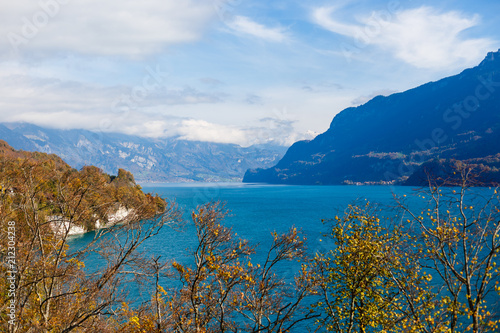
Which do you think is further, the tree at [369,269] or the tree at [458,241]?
the tree at [369,269]

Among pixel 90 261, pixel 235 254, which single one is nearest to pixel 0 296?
pixel 235 254

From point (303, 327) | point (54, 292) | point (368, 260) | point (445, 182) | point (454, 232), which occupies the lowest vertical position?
point (303, 327)

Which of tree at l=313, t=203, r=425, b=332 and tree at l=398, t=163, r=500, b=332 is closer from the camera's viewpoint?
tree at l=398, t=163, r=500, b=332

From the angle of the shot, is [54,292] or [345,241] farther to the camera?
[54,292]

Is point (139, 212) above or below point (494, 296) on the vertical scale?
above

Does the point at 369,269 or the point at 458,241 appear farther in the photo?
the point at 458,241

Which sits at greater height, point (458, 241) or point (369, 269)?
point (458, 241)

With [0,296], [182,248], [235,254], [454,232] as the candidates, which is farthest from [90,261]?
[454,232]

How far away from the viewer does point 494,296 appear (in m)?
38.9

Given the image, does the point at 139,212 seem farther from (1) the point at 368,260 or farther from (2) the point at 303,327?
(2) the point at 303,327

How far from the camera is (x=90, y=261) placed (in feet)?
184

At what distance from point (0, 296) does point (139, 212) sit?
7.12 metres

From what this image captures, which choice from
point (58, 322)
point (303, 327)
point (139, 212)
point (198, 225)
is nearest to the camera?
point (198, 225)

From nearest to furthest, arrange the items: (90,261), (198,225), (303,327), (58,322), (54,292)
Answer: (198,225)
(58,322)
(54,292)
(303,327)
(90,261)
